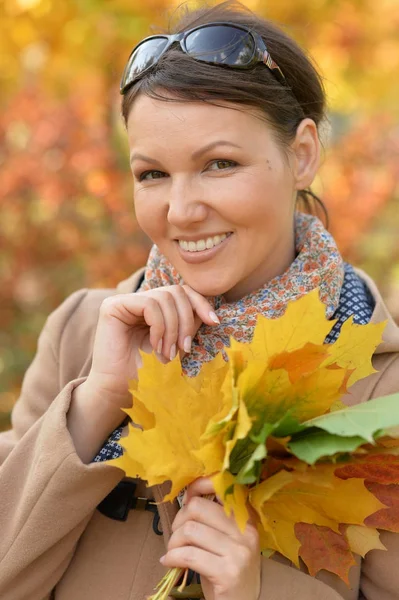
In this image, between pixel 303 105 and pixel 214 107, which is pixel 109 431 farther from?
pixel 303 105

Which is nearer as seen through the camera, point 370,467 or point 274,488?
point 274,488

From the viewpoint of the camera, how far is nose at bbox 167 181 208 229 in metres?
1.90

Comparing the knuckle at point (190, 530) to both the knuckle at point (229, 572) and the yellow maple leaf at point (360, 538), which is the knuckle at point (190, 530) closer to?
the knuckle at point (229, 572)

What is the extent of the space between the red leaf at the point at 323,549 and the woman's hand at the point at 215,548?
0.10 meters

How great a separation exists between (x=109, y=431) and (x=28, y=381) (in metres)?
0.50

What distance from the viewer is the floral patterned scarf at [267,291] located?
2.08 metres

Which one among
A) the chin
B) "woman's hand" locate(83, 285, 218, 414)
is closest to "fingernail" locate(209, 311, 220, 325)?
"woman's hand" locate(83, 285, 218, 414)

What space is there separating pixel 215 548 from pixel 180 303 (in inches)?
23.6

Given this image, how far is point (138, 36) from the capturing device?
15.2 ft

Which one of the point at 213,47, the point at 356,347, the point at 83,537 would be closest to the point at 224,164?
the point at 213,47

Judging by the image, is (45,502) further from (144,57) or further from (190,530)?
(144,57)

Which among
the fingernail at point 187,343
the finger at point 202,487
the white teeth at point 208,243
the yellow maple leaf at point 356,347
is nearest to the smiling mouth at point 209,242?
the white teeth at point 208,243

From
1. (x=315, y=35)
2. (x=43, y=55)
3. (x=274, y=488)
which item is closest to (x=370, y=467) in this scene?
(x=274, y=488)

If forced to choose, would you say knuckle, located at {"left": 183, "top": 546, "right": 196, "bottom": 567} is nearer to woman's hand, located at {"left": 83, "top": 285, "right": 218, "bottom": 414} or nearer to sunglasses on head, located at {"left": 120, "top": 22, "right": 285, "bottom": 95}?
woman's hand, located at {"left": 83, "top": 285, "right": 218, "bottom": 414}
